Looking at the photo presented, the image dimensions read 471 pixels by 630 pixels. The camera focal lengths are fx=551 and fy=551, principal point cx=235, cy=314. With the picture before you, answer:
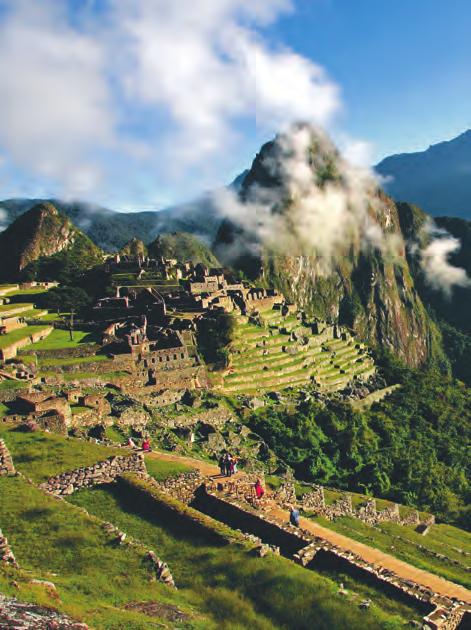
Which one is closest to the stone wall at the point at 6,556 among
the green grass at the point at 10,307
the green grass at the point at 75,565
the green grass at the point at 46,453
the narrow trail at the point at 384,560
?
the green grass at the point at 75,565

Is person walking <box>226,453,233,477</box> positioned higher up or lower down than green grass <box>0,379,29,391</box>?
lower down

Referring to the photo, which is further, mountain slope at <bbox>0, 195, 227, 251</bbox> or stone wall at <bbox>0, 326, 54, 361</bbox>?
mountain slope at <bbox>0, 195, 227, 251</bbox>

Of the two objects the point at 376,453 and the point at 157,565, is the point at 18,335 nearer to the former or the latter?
the point at 376,453

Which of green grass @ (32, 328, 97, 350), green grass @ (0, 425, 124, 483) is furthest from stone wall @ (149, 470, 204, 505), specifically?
green grass @ (32, 328, 97, 350)

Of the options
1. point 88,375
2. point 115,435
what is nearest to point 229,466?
point 115,435

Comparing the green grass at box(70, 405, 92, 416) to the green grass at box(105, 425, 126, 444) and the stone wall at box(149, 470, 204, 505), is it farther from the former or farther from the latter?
the stone wall at box(149, 470, 204, 505)

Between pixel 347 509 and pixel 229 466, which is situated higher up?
pixel 229 466

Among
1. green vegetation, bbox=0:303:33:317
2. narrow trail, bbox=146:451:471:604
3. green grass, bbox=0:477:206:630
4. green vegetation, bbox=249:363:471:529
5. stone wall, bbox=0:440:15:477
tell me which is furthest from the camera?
green vegetation, bbox=0:303:33:317

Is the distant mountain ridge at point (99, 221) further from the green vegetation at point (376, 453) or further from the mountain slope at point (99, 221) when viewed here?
the green vegetation at point (376, 453)
